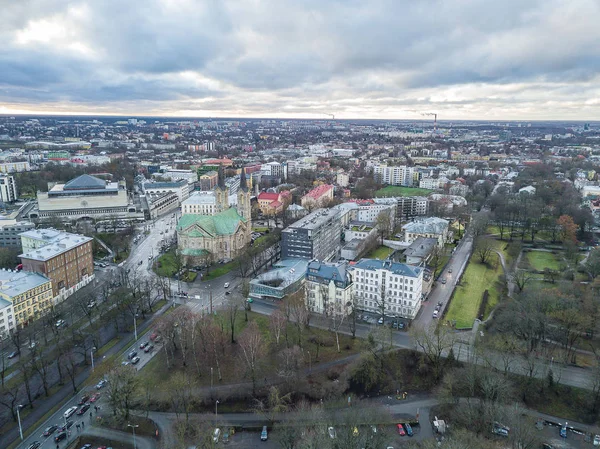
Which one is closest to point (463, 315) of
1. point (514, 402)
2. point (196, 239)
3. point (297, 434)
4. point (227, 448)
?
point (514, 402)

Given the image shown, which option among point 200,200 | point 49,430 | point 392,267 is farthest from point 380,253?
point 49,430

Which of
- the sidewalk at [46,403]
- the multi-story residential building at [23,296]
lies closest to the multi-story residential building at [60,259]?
the multi-story residential building at [23,296]

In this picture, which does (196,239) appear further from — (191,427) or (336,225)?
(191,427)

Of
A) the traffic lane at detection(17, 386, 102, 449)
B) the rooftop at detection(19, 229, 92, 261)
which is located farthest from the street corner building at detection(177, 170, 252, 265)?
the traffic lane at detection(17, 386, 102, 449)

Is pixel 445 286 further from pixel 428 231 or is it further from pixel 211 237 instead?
pixel 211 237

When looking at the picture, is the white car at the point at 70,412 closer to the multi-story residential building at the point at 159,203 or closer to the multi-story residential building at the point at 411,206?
the multi-story residential building at the point at 159,203

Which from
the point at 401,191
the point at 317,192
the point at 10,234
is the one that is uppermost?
the point at 317,192
